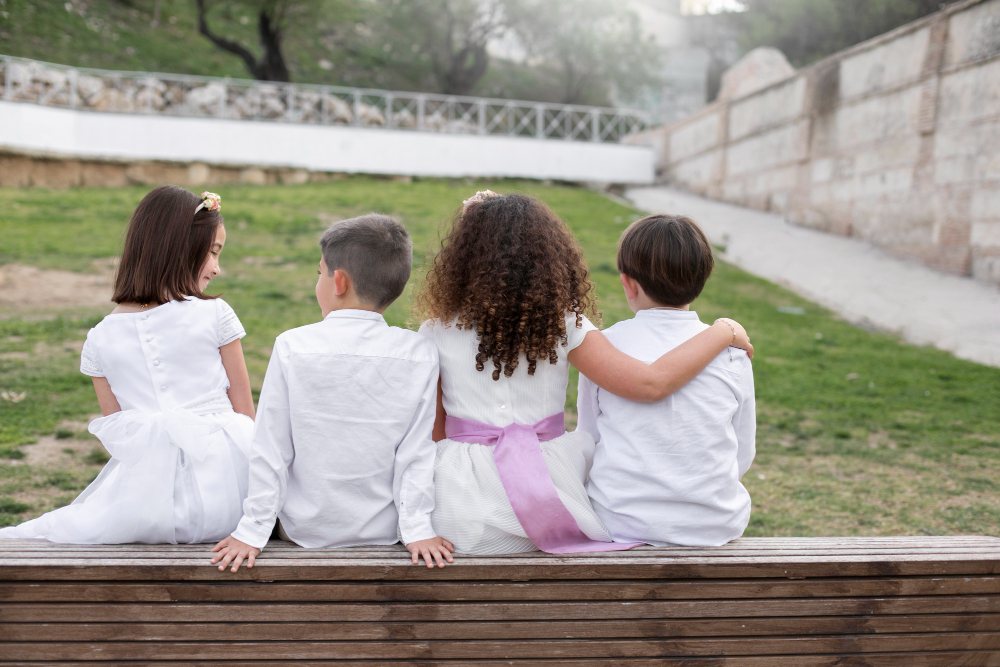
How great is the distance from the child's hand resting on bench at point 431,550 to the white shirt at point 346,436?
31mm

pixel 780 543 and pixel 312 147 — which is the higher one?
pixel 312 147

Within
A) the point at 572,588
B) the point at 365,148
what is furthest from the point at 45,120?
the point at 572,588

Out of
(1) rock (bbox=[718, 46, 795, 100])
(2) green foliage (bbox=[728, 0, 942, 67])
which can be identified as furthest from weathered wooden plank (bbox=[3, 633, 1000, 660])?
(2) green foliage (bbox=[728, 0, 942, 67])

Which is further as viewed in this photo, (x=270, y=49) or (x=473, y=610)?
(x=270, y=49)

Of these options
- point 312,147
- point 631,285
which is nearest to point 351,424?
point 631,285

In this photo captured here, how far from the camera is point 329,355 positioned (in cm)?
192

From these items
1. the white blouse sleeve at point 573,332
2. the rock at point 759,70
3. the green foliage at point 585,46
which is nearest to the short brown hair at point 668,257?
the white blouse sleeve at point 573,332

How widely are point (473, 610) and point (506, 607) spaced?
0.08m

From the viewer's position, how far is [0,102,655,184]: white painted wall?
13.2 meters

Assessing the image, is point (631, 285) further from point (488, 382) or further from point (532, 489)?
point (532, 489)

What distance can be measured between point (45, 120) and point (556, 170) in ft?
34.0

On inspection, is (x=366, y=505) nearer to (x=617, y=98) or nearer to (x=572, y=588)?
(x=572, y=588)

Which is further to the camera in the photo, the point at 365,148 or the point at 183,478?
the point at 365,148

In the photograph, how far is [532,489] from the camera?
6.38ft
